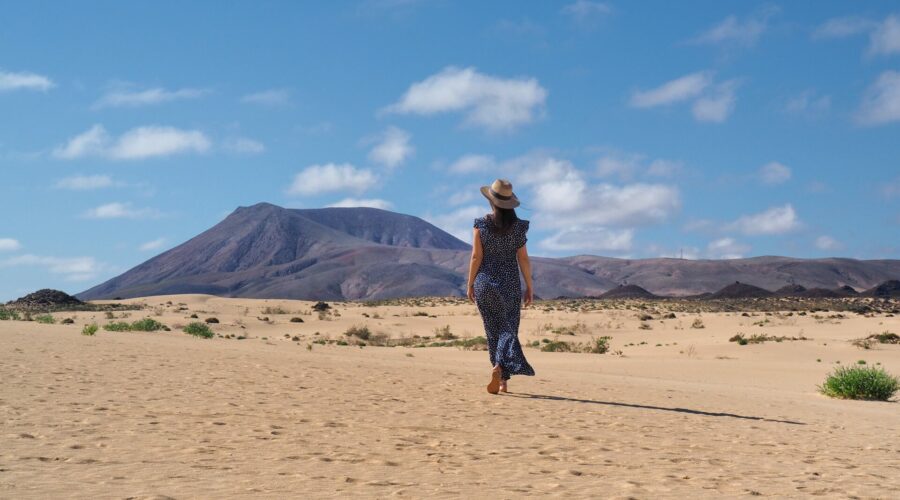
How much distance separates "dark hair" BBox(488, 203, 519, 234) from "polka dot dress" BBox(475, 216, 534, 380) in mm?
51

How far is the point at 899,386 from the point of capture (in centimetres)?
1587

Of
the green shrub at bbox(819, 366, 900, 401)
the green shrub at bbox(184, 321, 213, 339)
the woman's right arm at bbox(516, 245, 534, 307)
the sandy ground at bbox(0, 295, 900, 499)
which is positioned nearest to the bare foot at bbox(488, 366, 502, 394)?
the sandy ground at bbox(0, 295, 900, 499)

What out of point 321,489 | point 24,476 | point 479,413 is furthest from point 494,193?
point 24,476

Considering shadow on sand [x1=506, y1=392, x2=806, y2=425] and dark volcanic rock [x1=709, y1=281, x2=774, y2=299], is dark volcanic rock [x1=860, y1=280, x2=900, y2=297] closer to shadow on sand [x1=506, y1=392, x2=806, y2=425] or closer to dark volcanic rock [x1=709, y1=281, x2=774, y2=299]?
dark volcanic rock [x1=709, y1=281, x2=774, y2=299]

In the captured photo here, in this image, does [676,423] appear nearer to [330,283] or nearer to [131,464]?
[131,464]

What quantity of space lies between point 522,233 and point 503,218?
1.16ft

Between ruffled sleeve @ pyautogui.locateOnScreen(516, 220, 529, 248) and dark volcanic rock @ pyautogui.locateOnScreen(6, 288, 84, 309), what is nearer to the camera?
ruffled sleeve @ pyautogui.locateOnScreen(516, 220, 529, 248)

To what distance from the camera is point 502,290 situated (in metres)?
9.67

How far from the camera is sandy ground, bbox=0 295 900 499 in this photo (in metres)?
4.88

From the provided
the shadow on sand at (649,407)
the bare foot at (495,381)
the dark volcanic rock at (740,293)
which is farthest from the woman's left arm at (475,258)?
the dark volcanic rock at (740,293)

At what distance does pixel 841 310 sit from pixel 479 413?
165 ft

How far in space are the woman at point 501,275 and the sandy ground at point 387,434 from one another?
20.3 inches

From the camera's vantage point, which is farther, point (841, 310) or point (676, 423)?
point (841, 310)

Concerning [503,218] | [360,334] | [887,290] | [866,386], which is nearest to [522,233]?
[503,218]
